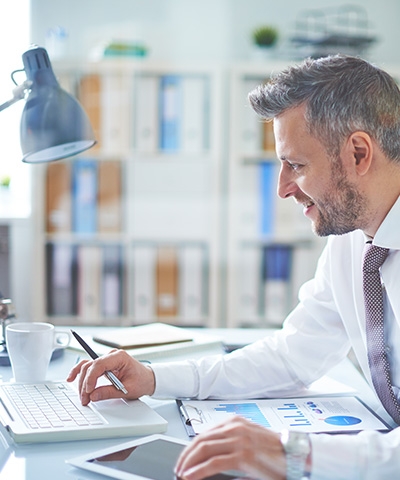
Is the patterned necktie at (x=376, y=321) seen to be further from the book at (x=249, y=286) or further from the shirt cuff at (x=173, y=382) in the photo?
the book at (x=249, y=286)

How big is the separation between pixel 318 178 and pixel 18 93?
62 centimetres

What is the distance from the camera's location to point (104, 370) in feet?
3.89

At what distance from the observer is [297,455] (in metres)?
0.89

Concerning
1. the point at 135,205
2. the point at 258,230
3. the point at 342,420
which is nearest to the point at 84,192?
the point at 135,205

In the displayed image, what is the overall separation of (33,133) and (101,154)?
6.07 feet

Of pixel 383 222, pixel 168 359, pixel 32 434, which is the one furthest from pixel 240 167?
pixel 32 434

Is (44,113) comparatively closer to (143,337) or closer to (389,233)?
(143,337)

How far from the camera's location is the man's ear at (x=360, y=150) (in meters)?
1.21

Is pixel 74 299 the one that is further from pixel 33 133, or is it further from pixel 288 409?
pixel 288 409

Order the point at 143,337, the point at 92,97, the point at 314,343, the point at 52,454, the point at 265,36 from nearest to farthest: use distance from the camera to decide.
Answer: the point at 52,454 → the point at 314,343 → the point at 143,337 → the point at 92,97 → the point at 265,36

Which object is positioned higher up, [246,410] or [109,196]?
[109,196]

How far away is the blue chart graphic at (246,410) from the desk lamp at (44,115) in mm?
480

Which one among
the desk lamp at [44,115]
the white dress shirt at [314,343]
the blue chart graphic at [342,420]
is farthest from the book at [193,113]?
the blue chart graphic at [342,420]

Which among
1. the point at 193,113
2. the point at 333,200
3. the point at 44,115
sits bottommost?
the point at 333,200
